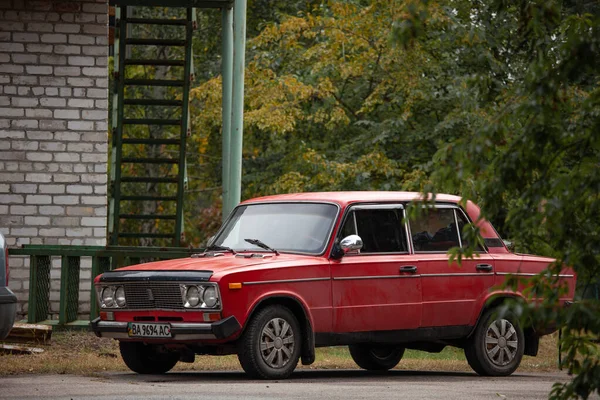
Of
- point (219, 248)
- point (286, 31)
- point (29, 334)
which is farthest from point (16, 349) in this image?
point (286, 31)

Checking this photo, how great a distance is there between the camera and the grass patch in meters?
12.1

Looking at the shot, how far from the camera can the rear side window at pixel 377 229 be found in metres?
12.0

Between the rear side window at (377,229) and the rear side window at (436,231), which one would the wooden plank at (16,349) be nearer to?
the rear side window at (377,229)

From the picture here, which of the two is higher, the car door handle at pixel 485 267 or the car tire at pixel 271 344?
the car door handle at pixel 485 267

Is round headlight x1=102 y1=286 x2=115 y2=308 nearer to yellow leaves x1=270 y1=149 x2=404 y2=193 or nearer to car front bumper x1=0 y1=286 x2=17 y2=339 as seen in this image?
car front bumper x1=0 y1=286 x2=17 y2=339

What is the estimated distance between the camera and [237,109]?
17641 millimetres

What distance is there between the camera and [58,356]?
13094 mm

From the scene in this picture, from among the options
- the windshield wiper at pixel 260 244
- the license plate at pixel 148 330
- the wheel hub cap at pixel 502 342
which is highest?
Result: the windshield wiper at pixel 260 244

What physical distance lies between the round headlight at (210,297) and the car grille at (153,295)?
0.25 meters

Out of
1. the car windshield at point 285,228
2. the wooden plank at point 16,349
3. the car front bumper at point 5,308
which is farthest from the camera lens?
the wooden plank at point 16,349

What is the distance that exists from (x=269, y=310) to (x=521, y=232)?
15.7 ft

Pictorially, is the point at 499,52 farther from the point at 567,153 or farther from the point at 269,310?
the point at 567,153

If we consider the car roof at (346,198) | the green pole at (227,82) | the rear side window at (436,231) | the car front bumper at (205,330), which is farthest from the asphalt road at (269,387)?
the green pole at (227,82)

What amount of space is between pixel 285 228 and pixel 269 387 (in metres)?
2.08
